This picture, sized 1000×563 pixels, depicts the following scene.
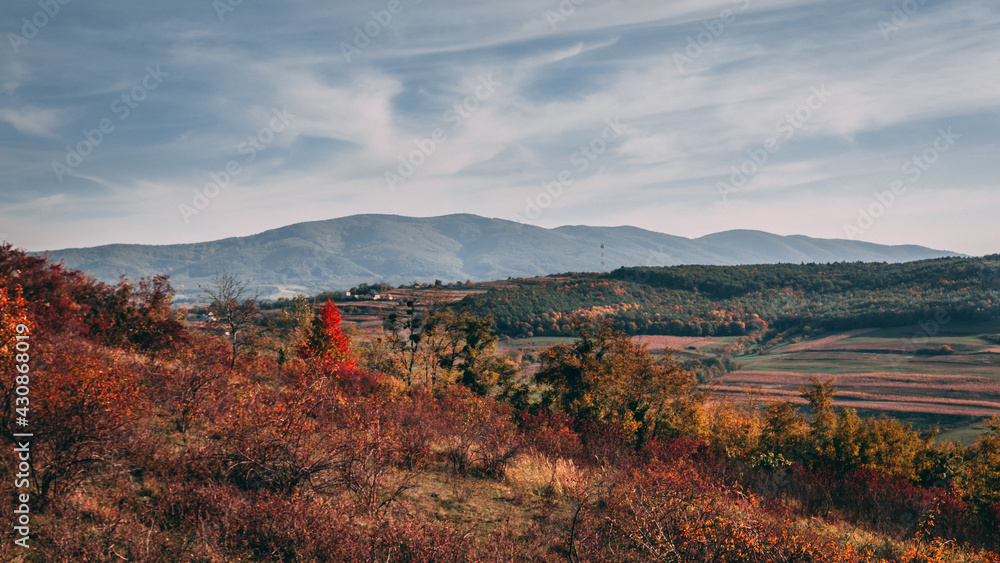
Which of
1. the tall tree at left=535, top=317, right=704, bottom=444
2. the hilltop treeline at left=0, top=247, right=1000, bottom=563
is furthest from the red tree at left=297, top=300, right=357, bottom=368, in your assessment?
the tall tree at left=535, top=317, right=704, bottom=444

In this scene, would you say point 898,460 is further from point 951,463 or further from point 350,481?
point 350,481

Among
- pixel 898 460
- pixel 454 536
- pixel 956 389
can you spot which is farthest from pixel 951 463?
pixel 956 389

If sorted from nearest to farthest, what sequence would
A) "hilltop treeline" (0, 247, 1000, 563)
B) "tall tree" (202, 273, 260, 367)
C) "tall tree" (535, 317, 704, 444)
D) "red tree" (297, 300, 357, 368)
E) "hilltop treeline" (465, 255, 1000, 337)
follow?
"hilltop treeline" (0, 247, 1000, 563), "tall tree" (535, 317, 704, 444), "tall tree" (202, 273, 260, 367), "red tree" (297, 300, 357, 368), "hilltop treeline" (465, 255, 1000, 337)

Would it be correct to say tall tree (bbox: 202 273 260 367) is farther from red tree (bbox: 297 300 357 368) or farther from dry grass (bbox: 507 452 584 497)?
dry grass (bbox: 507 452 584 497)

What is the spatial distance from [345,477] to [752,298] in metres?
173

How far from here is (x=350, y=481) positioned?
9.16 metres

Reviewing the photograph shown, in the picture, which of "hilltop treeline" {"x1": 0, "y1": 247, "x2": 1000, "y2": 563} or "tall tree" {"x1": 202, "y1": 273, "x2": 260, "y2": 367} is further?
"tall tree" {"x1": 202, "y1": 273, "x2": 260, "y2": 367}

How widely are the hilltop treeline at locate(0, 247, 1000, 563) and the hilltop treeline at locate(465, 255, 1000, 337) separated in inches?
3516

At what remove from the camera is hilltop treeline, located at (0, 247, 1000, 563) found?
7.59 metres

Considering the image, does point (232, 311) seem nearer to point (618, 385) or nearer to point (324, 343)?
point (324, 343)

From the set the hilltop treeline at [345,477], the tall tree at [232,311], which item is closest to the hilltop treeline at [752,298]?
the tall tree at [232,311]

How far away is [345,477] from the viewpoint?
30.2 feet

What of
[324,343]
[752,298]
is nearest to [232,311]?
[324,343]

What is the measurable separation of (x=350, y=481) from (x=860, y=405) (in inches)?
3351
